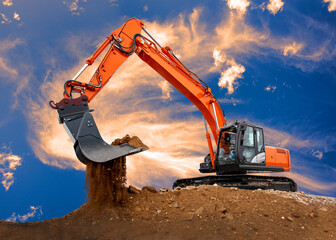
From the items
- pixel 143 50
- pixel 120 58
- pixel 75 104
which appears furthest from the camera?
pixel 143 50

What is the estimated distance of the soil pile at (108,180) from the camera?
17.3ft

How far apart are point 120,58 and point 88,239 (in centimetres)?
450

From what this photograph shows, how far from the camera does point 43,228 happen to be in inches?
196

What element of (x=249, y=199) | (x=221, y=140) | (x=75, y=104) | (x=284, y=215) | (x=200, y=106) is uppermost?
(x=200, y=106)

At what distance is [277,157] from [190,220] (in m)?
4.72

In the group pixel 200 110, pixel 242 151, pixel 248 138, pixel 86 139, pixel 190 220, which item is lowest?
pixel 190 220

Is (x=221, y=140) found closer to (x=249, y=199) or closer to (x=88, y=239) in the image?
(x=249, y=199)

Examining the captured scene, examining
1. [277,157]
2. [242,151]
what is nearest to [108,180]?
[242,151]

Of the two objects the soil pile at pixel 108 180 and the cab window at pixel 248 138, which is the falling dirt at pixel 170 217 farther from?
the cab window at pixel 248 138

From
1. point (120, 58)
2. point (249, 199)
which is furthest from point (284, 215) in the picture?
point (120, 58)

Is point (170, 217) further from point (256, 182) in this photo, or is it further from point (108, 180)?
point (256, 182)

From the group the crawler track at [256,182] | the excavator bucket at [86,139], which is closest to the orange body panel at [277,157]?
the crawler track at [256,182]

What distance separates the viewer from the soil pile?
207 inches

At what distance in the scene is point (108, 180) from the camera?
5.52m
